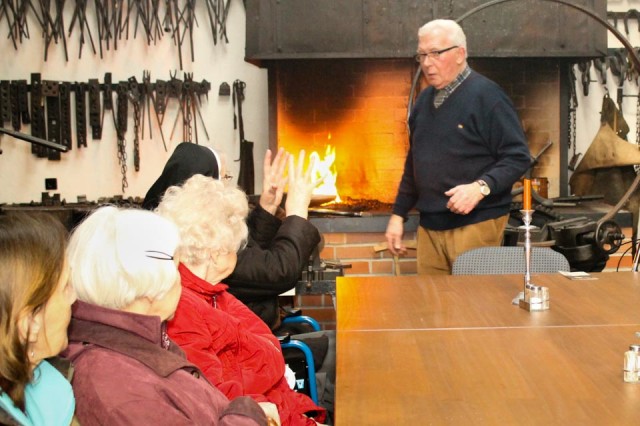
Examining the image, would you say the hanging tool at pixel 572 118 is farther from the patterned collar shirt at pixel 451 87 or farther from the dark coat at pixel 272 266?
the dark coat at pixel 272 266

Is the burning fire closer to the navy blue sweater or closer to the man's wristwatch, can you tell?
the navy blue sweater

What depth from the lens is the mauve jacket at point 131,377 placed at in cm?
175

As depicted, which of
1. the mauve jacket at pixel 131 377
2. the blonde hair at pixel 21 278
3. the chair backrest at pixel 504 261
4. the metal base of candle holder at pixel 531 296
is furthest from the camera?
the chair backrest at pixel 504 261

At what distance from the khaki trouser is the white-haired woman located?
1516 millimetres

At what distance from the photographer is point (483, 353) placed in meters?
2.39

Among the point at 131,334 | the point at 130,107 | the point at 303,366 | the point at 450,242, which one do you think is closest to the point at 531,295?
the point at 303,366

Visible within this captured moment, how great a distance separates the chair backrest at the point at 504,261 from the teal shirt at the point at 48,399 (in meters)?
2.41

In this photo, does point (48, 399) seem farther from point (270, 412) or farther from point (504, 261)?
point (504, 261)

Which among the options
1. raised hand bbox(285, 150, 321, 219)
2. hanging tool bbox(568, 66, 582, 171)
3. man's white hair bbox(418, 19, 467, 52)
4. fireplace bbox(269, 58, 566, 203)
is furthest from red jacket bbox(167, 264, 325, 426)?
hanging tool bbox(568, 66, 582, 171)

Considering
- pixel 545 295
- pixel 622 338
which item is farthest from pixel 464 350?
pixel 545 295

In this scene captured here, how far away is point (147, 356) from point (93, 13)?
533cm

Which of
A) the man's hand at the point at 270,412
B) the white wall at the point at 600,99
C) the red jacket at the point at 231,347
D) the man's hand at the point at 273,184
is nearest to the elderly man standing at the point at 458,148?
the man's hand at the point at 273,184

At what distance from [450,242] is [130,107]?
341 cm

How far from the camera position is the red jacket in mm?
2430
